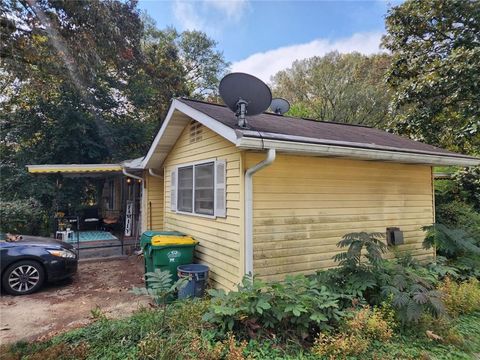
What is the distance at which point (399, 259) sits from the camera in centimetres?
525

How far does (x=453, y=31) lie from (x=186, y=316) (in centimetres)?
1172

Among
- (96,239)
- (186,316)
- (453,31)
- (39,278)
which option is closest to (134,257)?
(96,239)

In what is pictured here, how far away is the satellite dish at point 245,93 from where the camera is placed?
4.56 m

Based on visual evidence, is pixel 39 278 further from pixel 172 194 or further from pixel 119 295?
pixel 172 194


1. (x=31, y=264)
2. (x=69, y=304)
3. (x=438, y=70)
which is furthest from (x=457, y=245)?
(x=31, y=264)

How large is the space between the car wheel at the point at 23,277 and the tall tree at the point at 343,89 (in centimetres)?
1327

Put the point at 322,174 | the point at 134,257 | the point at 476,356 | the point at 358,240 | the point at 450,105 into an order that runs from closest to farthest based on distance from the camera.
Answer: the point at 476,356
the point at 358,240
the point at 322,174
the point at 134,257
the point at 450,105

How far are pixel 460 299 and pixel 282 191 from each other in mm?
3026

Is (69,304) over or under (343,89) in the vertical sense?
under

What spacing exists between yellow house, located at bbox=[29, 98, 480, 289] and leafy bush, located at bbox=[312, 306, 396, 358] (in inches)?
53.8

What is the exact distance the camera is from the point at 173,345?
2.96 m

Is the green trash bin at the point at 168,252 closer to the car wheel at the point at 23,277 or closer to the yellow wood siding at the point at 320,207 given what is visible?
the yellow wood siding at the point at 320,207

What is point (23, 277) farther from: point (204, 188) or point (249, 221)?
point (249, 221)

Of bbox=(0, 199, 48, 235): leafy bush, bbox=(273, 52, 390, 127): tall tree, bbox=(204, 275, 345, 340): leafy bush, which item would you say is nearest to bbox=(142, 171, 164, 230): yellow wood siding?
bbox=(0, 199, 48, 235): leafy bush
